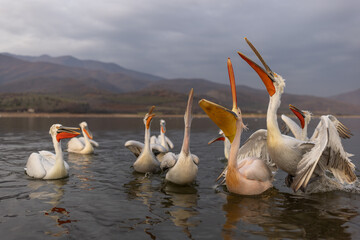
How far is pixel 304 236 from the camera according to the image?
16.7 ft

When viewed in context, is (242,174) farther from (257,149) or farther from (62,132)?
(62,132)

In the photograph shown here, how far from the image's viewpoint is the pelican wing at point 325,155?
6311mm

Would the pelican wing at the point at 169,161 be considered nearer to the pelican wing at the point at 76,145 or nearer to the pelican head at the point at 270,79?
the pelican head at the point at 270,79

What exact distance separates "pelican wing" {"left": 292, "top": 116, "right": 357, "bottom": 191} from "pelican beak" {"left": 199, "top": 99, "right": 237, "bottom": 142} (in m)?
1.67

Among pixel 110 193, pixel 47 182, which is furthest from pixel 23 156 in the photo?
pixel 110 193

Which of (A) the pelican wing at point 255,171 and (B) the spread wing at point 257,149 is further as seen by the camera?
(B) the spread wing at point 257,149

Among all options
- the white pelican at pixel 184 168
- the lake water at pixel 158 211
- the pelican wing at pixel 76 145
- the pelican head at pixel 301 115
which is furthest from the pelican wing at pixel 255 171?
the pelican wing at pixel 76 145

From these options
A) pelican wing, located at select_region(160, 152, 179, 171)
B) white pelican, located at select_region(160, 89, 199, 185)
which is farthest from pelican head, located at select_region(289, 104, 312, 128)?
pelican wing, located at select_region(160, 152, 179, 171)

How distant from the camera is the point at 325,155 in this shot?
7.15 metres

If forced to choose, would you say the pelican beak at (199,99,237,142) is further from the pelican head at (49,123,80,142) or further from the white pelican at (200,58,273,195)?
the pelican head at (49,123,80,142)

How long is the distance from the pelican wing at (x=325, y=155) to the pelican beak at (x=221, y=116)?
1674 mm

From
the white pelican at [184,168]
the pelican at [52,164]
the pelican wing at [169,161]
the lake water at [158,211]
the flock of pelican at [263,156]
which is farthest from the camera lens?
the pelican at [52,164]

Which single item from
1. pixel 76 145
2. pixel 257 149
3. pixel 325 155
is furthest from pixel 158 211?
pixel 76 145

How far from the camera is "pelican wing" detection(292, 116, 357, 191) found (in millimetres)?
6311
